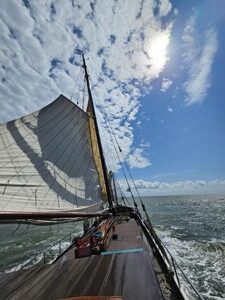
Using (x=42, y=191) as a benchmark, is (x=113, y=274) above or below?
below

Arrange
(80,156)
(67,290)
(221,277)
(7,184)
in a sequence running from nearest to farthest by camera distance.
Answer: (67,290) < (7,184) < (80,156) < (221,277)

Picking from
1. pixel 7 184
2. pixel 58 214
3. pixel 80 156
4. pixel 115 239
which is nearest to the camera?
pixel 58 214

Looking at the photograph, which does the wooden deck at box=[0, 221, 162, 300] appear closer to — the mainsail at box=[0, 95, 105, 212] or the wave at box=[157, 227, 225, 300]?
the mainsail at box=[0, 95, 105, 212]

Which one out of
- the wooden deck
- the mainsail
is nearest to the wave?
the mainsail

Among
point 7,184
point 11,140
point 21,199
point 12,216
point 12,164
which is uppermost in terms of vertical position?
point 11,140

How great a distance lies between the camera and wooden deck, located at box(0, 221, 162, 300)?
3.29 meters

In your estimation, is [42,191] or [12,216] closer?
[12,216]

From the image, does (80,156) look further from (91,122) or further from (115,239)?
(91,122)

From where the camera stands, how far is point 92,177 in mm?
11289

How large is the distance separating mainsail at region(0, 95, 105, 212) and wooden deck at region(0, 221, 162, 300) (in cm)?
203

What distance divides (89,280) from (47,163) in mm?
5334

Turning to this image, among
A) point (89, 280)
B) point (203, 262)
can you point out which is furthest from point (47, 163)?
point (203, 262)

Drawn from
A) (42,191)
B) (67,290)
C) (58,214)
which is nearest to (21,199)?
(42,191)

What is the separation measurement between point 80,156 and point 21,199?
551 centimetres
